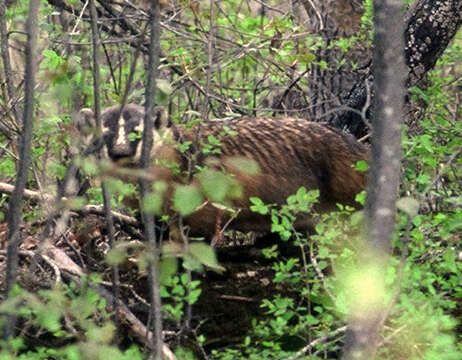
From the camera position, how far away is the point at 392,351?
4.18 meters

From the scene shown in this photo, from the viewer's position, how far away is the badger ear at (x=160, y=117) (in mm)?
5656

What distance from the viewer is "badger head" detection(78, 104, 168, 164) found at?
17.8 ft

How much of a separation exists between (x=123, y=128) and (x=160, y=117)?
0.26 meters

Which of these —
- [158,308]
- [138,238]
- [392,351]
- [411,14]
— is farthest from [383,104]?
[411,14]

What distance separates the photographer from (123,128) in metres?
5.60

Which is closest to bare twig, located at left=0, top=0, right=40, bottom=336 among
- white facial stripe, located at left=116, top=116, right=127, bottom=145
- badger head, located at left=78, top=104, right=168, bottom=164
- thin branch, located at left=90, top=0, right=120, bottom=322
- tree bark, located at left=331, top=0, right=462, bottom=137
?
thin branch, located at left=90, top=0, right=120, bottom=322

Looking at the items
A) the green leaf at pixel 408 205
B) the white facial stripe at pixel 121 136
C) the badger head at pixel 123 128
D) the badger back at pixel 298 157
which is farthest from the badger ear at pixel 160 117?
the green leaf at pixel 408 205

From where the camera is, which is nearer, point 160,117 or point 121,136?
point 121,136

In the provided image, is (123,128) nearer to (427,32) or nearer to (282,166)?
(282,166)

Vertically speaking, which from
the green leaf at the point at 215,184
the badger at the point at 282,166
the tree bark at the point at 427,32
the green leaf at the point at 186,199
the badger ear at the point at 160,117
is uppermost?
the tree bark at the point at 427,32

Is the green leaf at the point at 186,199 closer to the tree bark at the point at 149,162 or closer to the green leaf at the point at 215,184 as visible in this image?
the green leaf at the point at 215,184

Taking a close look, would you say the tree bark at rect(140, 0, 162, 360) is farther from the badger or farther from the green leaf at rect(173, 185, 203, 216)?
the badger

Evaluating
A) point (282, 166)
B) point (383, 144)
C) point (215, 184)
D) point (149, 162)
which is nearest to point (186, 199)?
point (215, 184)

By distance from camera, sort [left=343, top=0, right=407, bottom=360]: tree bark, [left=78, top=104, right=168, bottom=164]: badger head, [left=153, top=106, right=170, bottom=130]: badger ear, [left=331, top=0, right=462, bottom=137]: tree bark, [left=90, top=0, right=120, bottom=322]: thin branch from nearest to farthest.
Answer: [left=343, top=0, right=407, bottom=360]: tree bark < [left=90, top=0, right=120, bottom=322]: thin branch < [left=78, top=104, right=168, bottom=164]: badger head < [left=153, top=106, right=170, bottom=130]: badger ear < [left=331, top=0, right=462, bottom=137]: tree bark
